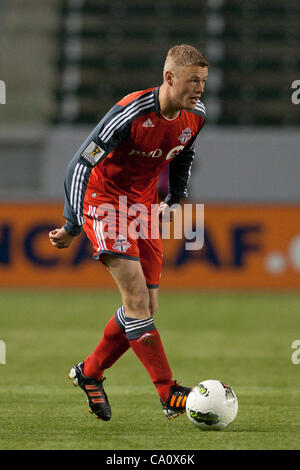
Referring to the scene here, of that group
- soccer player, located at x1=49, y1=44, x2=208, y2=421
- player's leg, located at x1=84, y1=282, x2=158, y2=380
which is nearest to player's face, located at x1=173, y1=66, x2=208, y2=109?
soccer player, located at x1=49, y1=44, x2=208, y2=421

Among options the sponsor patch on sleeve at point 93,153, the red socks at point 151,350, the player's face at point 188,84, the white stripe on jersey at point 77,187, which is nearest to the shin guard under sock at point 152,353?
the red socks at point 151,350

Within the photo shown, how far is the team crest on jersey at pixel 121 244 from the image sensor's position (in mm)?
4996

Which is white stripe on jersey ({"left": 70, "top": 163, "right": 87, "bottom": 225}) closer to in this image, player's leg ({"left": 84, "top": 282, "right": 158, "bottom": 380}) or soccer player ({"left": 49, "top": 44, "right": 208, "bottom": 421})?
soccer player ({"left": 49, "top": 44, "right": 208, "bottom": 421})

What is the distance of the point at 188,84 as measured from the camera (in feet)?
15.7

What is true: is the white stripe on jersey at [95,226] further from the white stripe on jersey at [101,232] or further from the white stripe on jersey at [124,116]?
the white stripe on jersey at [124,116]

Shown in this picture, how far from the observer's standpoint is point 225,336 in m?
9.55

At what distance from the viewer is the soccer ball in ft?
15.4

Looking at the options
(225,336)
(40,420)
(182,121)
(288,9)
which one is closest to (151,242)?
(182,121)

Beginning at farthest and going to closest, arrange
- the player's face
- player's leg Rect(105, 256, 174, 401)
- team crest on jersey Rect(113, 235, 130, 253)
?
team crest on jersey Rect(113, 235, 130, 253), player's leg Rect(105, 256, 174, 401), the player's face

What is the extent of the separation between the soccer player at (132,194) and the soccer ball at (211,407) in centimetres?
9

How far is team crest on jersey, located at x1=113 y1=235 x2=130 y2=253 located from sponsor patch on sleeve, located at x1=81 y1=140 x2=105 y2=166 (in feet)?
1.48

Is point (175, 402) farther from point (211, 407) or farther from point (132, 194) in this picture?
point (132, 194)
